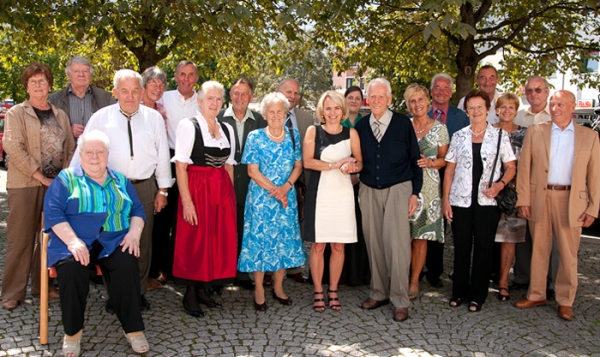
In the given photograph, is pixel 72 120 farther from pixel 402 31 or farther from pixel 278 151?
pixel 402 31

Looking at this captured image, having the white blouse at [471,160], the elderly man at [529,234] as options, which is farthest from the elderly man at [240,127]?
the elderly man at [529,234]

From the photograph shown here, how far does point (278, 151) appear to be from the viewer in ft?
16.5

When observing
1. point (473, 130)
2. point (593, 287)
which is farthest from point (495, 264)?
point (473, 130)

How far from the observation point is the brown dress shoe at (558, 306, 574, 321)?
4965 millimetres

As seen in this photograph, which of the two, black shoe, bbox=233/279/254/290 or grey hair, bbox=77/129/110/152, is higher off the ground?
grey hair, bbox=77/129/110/152

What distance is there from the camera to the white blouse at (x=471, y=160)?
506cm

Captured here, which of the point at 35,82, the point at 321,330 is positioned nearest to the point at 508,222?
the point at 321,330

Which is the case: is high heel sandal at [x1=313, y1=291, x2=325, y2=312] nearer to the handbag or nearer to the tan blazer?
the handbag

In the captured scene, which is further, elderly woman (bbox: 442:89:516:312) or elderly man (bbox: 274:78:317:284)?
elderly man (bbox: 274:78:317:284)

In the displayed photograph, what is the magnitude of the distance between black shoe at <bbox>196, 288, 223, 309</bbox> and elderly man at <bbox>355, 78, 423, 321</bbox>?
1.64 meters

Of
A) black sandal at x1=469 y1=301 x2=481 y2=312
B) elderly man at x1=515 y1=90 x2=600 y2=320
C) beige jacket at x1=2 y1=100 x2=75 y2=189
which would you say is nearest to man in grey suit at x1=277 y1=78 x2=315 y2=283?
black sandal at x1=469 y1=301 x2=481 y2=312

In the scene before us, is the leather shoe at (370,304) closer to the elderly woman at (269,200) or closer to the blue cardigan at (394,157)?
the elderly woman at (269,200)

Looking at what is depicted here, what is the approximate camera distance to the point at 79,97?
5.46 m

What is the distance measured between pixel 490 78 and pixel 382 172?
2.61 m
